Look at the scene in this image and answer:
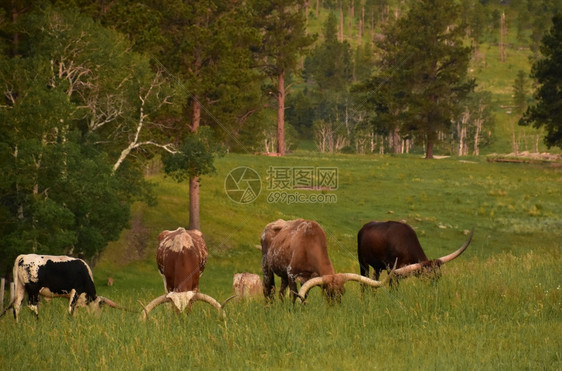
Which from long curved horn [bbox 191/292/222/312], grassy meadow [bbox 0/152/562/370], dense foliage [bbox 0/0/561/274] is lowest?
grassy meadow [bbox 0/152/562/370]

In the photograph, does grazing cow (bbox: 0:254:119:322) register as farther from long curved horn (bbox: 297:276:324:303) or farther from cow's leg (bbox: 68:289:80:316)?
long curved horn (bbox: 297:276:324:303)

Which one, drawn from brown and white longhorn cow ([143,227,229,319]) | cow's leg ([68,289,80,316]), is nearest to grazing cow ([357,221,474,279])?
brown and white longhorn cow ([143,227,229,319])

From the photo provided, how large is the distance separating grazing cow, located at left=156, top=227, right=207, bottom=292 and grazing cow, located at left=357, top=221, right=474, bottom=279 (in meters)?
4.22

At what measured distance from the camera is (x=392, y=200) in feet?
155

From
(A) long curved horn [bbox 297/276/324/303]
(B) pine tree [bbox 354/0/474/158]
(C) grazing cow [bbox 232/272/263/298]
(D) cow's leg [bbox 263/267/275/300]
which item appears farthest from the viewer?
(B) pine tree [bbox 354/0/474/158]

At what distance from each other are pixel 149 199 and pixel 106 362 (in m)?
20.8

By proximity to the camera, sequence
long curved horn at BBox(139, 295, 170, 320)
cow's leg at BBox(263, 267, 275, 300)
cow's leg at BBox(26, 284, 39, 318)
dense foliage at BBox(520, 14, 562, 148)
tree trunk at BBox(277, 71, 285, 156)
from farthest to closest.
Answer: tree trunk at BBox(277, 71, 285, 156)
dense foliage at BBox(520, 14, 562, 148)
cow's leg at BBox(263, 267, 275, 300)
cow's leg at BBox(26, 284, 39, 318)
long curved horn at BBox(139, 295, 170, 320)

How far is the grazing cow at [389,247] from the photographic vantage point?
16406 millimetres

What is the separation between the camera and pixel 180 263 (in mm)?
16578

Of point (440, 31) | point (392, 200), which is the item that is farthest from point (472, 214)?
point (440, 31)

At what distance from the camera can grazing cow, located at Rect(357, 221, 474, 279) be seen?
646 inches

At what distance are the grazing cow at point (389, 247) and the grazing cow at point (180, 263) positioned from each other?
13.8 feet

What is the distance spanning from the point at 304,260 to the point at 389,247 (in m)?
2.95

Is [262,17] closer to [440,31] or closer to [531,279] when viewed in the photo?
[440,31]
